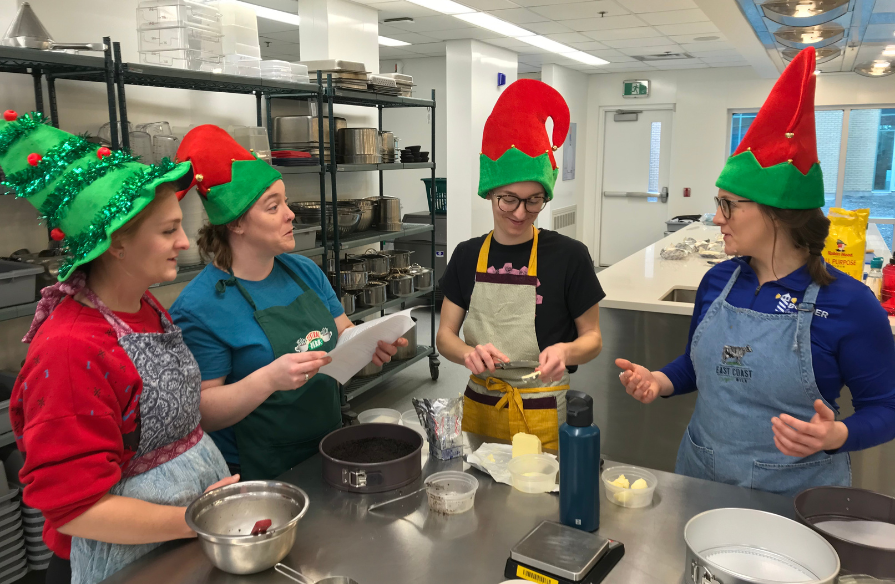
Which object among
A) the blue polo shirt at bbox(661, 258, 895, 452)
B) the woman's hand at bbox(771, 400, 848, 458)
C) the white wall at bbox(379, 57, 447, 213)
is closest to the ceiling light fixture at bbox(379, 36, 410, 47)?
the white wall at bbox(379, 57, 447, 213)

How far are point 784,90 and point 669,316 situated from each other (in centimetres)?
175

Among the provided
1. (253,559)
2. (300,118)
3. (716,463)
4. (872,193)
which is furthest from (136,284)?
(872,193)

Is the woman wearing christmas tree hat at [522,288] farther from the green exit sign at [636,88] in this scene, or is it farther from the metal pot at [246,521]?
the green exit sign at [636,88]

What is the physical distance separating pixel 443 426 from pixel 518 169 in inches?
29.7

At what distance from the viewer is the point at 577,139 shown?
1006 cm

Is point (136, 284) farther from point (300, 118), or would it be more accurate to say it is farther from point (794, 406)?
point (300, 118)

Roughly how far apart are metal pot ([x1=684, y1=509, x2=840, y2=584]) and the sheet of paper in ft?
2.71

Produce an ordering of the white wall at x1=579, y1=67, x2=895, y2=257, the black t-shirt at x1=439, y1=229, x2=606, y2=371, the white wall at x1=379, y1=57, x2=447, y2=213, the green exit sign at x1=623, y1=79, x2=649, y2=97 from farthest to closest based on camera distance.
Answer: the green exit sign at x1=623, y1=79, x2=649, y2=97, the white wall at x1=579, y1=67, x2=895, y2=257, the white wall at x1=379, y1=57, x2=447, y2=213, the black t-shirt at x1=439, y1=229, x2=606, y2=371

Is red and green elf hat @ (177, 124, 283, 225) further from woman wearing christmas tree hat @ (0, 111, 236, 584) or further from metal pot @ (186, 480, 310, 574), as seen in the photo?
metal pot @ (186, 480, 310, 574)

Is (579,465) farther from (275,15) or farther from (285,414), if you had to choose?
(275,15)

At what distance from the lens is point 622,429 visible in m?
3.35

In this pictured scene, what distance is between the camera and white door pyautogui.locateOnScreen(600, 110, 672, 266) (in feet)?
32.7

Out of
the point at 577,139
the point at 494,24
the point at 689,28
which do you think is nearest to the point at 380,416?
the point at 494,24

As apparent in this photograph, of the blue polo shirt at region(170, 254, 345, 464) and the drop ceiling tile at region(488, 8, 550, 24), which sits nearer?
the blue polo shirt at region(170, 254, 345, 464)
